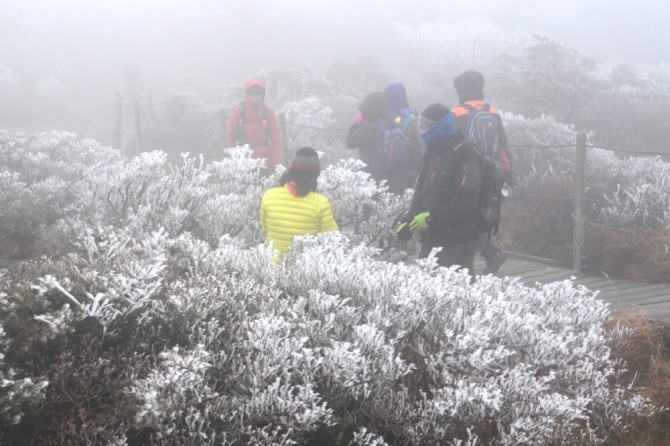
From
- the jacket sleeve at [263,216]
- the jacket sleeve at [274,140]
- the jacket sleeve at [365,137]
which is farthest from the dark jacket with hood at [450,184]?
the jacket sleeve at [274,140]

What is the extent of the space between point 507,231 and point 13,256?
602cm

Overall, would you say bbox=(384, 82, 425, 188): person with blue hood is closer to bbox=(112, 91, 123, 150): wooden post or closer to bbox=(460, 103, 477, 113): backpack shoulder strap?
bbox=(460, 103, 477, 113): backpack shoulder strap

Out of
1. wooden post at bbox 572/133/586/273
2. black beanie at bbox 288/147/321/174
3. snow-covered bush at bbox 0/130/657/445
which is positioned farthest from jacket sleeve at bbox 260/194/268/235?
wooden post at bbox 572/133/586/273

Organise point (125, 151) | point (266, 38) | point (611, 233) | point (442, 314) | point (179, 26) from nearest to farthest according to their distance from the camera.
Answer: point (442, 314) → point (611, 233) → point (125, 151) → point (266, 38) → point (179, 26)

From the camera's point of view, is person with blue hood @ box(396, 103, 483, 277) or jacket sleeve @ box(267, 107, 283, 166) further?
jacket sleeve @ box(267, 107, 283, 166)

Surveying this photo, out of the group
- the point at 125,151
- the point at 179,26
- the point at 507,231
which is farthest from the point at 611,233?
the point at 179,26

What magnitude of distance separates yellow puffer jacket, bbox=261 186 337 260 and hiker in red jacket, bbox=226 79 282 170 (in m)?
3.60

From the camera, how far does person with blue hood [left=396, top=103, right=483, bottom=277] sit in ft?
17.4

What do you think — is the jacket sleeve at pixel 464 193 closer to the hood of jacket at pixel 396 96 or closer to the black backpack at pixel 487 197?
the black backpack at pixel 487 197

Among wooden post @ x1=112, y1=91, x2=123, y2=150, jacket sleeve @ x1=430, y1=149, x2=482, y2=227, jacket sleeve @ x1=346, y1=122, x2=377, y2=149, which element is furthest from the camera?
wooden post @ x1=112, y1=91, x2=123, y2=150

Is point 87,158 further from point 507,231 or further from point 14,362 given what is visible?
point 14,362

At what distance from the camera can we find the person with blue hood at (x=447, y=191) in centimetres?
530

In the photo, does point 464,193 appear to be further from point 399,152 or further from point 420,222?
point 399,152

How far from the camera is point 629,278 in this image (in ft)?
24.2
